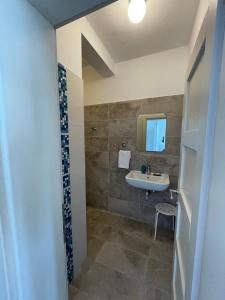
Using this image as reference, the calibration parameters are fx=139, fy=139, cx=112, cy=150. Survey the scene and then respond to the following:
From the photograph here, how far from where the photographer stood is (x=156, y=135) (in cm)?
212

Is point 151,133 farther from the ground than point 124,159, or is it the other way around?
point 151,133

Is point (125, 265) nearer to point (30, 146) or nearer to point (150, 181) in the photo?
point (150, 181)

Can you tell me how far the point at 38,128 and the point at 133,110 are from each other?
1.82 m

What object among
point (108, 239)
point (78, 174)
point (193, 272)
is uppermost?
point (78, 174)

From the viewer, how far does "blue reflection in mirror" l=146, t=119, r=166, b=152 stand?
6.83 feet

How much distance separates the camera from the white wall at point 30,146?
50 centimetres

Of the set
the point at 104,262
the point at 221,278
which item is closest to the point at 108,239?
the point at 104,262

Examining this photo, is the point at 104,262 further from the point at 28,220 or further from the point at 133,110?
the point at 133,110

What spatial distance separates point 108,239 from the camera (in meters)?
1.96

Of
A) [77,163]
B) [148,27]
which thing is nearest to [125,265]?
[77,163]

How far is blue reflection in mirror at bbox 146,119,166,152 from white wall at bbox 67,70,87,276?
1137 mm

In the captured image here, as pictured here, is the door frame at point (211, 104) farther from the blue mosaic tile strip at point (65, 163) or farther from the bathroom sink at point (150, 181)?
the bathroom sink at point (150, 181)

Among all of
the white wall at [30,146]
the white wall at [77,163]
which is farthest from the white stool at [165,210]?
the white wall at [30,146]

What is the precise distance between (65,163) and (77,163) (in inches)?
7.3
